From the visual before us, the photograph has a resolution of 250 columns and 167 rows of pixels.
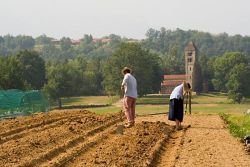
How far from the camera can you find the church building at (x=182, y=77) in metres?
126

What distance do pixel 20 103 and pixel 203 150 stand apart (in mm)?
18925

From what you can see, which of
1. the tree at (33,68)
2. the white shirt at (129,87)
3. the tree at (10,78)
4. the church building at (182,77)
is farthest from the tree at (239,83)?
the white shirt at (129,87)

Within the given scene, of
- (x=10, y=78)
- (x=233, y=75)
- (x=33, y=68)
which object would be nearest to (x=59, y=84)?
(x=33, y=68)

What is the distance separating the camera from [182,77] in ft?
444

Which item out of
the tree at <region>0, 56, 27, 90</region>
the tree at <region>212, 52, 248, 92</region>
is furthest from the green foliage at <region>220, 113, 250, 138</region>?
the tree at <region>212, 52, 248, 92</region>

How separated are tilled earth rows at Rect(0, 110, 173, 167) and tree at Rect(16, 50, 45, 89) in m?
87.9

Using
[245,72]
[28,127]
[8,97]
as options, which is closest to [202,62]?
[245,72]

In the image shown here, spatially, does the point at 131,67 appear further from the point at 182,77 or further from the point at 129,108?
the point at 129,108

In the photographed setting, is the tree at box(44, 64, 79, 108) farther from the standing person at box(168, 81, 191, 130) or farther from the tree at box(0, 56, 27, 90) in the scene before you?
the standing person at box(168, 81, 191, 130)

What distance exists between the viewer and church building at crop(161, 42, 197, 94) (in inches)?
4958

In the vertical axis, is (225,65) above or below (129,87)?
above

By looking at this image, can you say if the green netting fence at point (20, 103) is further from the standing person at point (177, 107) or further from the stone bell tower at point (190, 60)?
the stone bell tower at point (190, 60)

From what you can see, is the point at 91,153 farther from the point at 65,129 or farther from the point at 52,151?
the point at 65,129

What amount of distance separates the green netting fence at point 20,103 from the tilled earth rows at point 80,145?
10.4 meters
